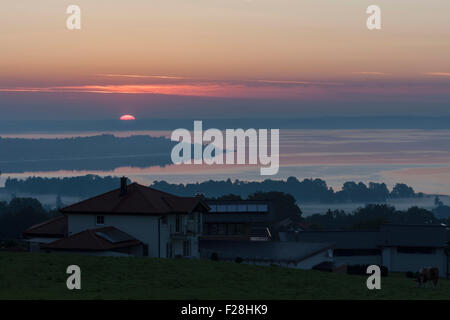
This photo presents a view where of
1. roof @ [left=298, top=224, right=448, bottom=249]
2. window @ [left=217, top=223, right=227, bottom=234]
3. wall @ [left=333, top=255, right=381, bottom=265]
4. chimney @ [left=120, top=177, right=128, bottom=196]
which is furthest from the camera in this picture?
wall @ [left=333, top=255, right=381, bottom=265]

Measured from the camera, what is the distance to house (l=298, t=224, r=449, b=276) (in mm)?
103375

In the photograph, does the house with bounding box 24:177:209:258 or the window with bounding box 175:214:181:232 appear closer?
the house with bounding box 24:177:209:258

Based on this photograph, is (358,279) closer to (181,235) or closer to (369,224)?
(181,235)

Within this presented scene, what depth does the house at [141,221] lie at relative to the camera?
6494 cm

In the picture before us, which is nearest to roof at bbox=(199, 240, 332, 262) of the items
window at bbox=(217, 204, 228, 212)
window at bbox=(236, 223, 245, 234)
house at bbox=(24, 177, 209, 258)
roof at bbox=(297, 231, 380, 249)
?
house at bbox=(24, 177, 209, 258)

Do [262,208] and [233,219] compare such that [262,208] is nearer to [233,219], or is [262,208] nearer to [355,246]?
[233,219]

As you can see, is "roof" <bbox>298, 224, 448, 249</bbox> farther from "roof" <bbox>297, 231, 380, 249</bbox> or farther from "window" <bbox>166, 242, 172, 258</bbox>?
"window" <bbox>166, 242, 172, 258</bbox>

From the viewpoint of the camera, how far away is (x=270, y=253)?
224 feet

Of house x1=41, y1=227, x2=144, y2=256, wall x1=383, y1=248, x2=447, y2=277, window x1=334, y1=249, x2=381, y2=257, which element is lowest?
wall x1=383, y1=248, x2=447, y2=277

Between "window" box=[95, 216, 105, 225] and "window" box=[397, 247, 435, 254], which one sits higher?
"window" box=[95, 216, 105, 225]

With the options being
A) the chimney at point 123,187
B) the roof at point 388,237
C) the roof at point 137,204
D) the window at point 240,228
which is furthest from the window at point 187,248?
the roof at point 388,237

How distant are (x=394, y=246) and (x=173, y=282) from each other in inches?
2768

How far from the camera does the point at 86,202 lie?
69.4 meters

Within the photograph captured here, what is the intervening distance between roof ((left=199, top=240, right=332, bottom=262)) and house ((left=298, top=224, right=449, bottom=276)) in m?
30.1
